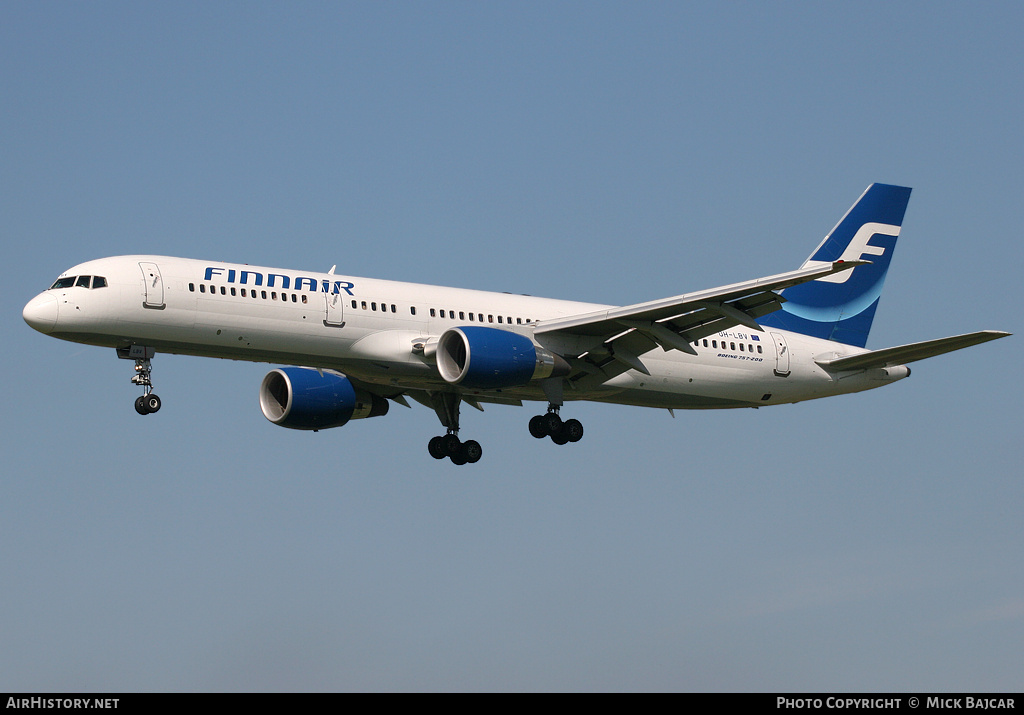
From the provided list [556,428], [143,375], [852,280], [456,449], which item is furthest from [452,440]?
[852,280]

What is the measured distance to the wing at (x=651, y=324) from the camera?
3631cm

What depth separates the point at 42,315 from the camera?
35.1 meters

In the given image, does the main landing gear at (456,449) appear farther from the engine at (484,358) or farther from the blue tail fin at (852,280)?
the blue tail fin at (852,280)

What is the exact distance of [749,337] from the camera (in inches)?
1716

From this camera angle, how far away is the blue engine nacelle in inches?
1636

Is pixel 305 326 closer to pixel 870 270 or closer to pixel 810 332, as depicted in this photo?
pixel 810 332

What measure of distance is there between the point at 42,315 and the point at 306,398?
898 centimetres

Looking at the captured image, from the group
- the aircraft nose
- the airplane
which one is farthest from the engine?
the aircraft nose

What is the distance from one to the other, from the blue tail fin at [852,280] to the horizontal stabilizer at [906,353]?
1975 millimetres

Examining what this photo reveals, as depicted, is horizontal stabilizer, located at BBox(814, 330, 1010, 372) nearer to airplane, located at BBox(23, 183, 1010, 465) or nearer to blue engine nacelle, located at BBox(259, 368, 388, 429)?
airplane, located at BBox(23, 183, 1010, 465)

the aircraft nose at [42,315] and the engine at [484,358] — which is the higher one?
the aircraft nose at [42,315]

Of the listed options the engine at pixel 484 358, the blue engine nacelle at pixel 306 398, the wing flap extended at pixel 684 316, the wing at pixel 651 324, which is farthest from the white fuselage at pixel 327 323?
the blue engine nacelle at pixel 306 398

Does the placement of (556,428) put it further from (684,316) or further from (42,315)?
(42,315)
